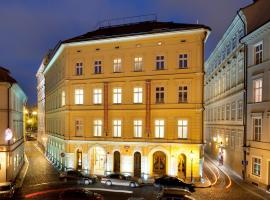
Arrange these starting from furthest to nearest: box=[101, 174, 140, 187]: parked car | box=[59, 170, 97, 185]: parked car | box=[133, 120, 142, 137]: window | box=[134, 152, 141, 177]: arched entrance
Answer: box=[133, 120, 142, 137]: window
box=[134, 152, 141, 177]: arched entrance
box=[59, 170, 97, 185]: parked car
box=[101, 174, 140, 187]: parked car

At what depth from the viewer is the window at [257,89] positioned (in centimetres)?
3628

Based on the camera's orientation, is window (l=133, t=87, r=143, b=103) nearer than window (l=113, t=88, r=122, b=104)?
Yes

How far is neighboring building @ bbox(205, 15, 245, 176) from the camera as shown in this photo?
42.3 metres

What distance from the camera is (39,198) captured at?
29.7m

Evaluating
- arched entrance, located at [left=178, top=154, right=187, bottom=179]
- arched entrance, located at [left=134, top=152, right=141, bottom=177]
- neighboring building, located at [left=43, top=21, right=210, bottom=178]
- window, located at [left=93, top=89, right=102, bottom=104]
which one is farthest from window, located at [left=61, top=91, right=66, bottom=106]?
arched entrance, located at [left=178, top=154, right=187, bottom=179]

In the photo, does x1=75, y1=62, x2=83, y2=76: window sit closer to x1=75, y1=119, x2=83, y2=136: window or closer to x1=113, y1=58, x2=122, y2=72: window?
x1=113, y1=58, x2=122, y2=72: window

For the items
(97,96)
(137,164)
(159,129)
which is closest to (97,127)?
(97,96)

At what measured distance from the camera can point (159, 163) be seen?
3909 cm

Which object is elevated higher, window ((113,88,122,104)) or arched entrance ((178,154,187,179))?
window ((113,88,122,104))

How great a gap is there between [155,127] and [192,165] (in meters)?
6.35

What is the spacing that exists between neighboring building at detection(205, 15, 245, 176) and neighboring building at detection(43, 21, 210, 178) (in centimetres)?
759

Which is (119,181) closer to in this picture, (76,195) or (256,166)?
(76,195)

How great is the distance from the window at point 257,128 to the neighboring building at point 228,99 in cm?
337

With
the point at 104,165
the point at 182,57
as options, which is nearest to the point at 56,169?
the point at 104,165
